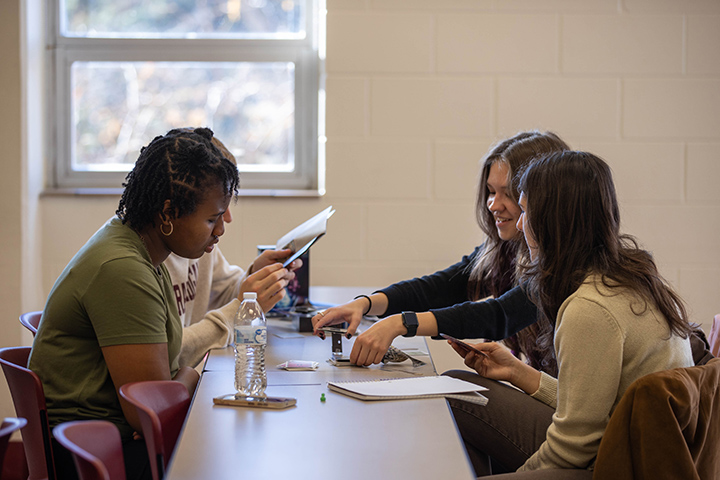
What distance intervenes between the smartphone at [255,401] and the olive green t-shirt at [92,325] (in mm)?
208

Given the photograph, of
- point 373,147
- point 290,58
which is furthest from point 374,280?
Answer: point 290,58

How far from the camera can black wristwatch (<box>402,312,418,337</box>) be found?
1.77 metres

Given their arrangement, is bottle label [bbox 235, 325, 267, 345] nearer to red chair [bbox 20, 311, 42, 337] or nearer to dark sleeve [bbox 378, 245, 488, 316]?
red chair [bbox 20, 311, 42, 337]

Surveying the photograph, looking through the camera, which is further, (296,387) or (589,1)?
(589,1)

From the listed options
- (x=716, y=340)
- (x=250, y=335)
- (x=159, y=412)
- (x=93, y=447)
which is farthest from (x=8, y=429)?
(x=716, y=340)

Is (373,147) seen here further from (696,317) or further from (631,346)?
→ (631,346)

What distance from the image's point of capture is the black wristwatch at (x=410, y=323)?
1.77m

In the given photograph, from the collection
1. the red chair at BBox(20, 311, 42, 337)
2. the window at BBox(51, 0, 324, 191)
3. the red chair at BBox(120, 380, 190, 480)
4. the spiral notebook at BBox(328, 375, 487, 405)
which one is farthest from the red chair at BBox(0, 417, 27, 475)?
the window at BBox(51, 0, 324, 191)

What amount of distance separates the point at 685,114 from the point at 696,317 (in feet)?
2.99

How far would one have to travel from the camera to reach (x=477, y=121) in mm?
3029

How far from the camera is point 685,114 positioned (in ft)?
9.94

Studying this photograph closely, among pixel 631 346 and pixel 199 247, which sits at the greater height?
pixel 199 247

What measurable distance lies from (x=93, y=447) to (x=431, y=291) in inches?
58.4

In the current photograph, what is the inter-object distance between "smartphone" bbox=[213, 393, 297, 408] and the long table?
0.04ft
